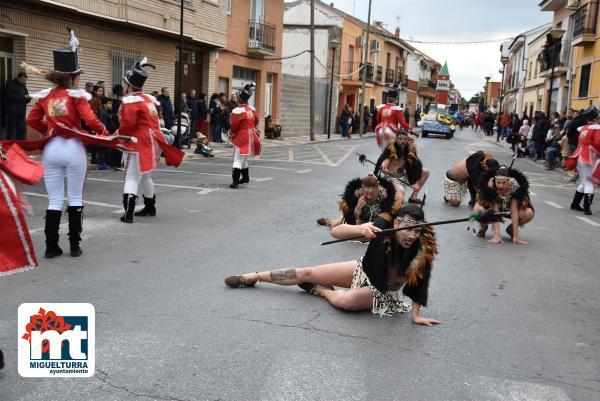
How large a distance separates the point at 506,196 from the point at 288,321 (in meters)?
4.64

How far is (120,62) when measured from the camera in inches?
782

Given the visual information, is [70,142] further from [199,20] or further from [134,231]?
[199,20]

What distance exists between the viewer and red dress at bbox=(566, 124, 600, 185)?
10727 mm

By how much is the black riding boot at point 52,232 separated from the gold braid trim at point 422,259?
138 inches

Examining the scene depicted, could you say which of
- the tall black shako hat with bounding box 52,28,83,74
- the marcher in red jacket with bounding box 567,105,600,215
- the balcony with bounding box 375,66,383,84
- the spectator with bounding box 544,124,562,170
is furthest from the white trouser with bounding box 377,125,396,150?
the balcony with bounding box 375,66,383,84

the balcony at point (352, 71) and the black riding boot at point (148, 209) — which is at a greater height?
the balcony at point (352, 71)

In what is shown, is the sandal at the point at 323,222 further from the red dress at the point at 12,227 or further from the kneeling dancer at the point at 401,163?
the red dress at the point at 12,227

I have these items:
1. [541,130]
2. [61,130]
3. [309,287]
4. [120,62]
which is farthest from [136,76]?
[541,130]

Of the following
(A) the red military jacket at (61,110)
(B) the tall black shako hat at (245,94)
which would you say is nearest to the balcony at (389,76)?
(B) the tall black shako hat at (245,94)

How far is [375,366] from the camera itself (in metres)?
4.06

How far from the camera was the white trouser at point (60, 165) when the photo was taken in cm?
621

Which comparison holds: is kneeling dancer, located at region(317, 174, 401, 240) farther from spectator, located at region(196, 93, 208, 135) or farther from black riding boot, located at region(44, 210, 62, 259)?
spectator, located at region(196, 93, 208, 135)

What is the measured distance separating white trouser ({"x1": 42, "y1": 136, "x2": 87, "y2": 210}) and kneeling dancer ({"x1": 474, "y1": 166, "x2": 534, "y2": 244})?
485cm

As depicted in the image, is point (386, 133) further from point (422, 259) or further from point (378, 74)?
point (378, 74)
